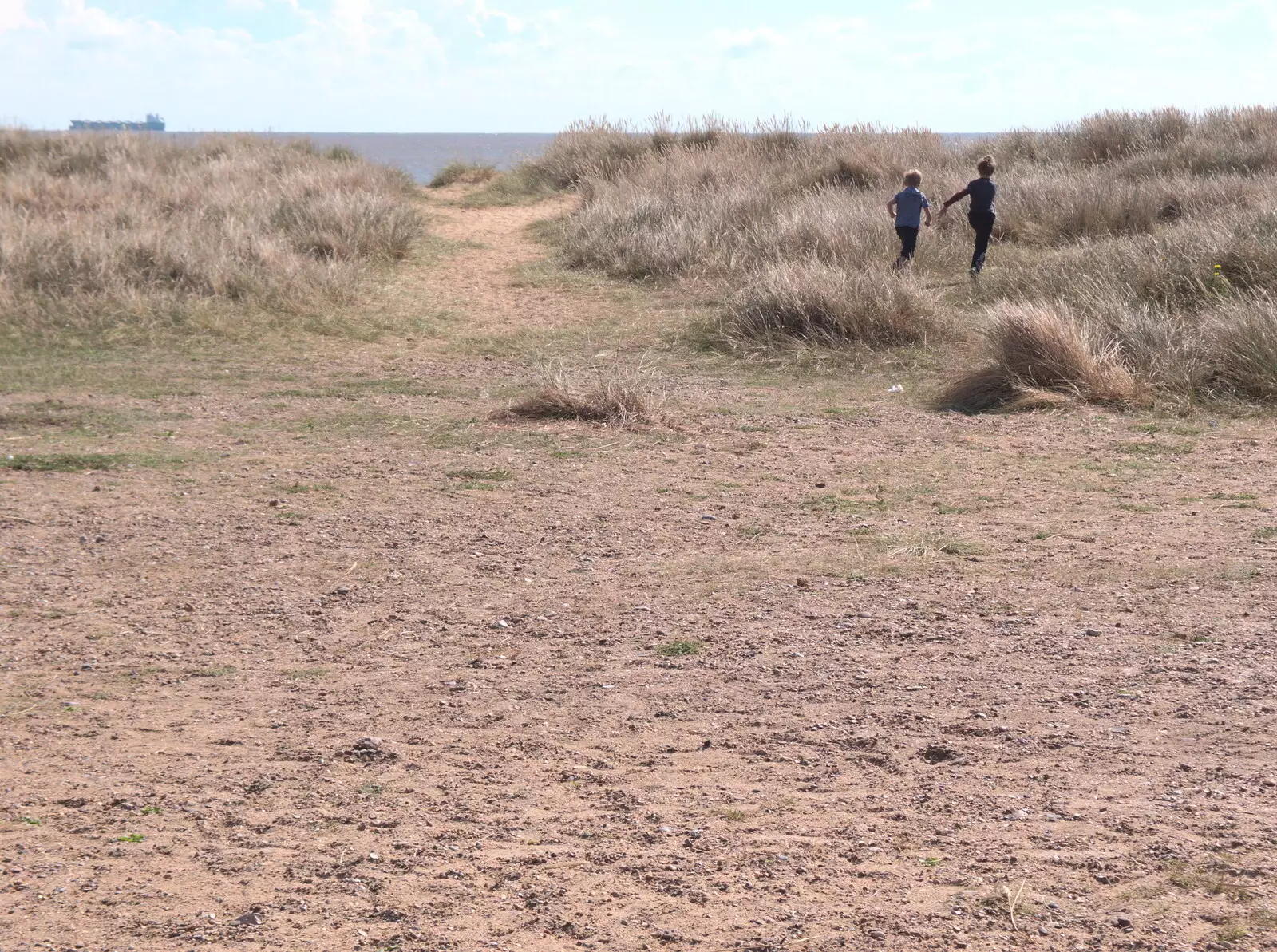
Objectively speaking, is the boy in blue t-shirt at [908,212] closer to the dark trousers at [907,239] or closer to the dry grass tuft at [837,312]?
the dark trousers at [907,239]

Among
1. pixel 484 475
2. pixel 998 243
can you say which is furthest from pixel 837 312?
pixel 998 243

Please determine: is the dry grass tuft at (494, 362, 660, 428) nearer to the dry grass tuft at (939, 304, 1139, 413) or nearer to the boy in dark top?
the dry grass tuft at (939, 304, 1139, 413)

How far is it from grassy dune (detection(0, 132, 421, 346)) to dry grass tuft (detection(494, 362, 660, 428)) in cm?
385

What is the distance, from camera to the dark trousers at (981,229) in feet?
42.5

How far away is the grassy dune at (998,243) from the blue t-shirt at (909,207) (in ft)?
1.79

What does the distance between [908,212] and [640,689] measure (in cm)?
980

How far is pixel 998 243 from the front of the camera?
1523 cm

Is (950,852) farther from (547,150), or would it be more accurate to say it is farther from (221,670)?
(547,150)

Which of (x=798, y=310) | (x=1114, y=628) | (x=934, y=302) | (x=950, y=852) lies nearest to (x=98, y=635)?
(x=950, y=852)

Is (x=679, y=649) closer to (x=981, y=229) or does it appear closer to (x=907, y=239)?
(x=907, y=239)

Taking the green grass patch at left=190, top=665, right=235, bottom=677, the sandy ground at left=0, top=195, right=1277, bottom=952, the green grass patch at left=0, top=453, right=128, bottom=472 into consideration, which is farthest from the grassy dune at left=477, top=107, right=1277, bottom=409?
the green grass patch at left=190, top=665, right=235, bottom=677

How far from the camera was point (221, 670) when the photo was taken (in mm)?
4199

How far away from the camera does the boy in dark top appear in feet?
41.9

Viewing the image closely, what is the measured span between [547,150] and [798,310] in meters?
14.1
